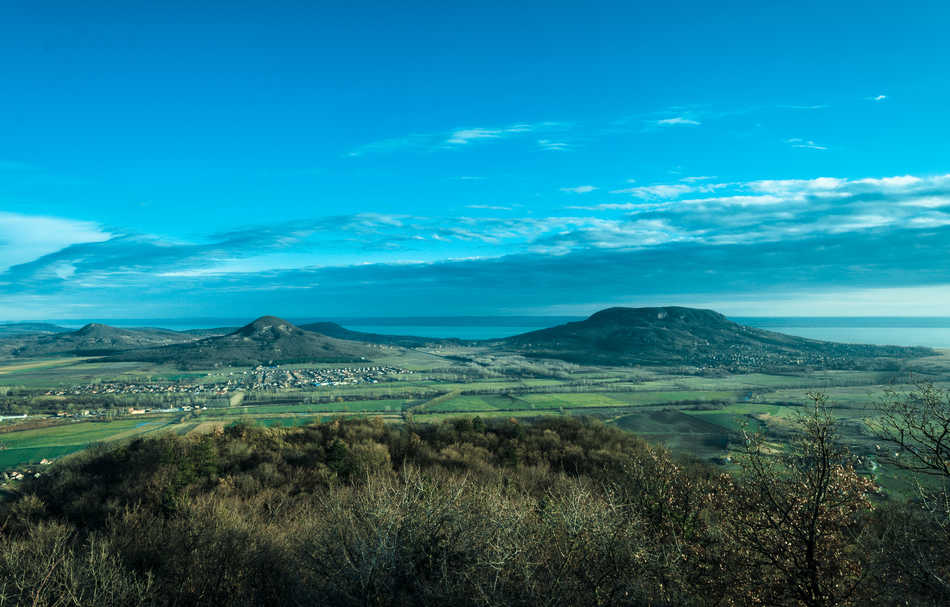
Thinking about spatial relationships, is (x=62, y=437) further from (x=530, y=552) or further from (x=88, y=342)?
(x=88, y=342)

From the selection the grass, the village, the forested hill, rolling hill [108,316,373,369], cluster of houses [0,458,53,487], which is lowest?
the grass

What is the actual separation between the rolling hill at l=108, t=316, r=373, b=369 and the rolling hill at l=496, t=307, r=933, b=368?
56290 mm

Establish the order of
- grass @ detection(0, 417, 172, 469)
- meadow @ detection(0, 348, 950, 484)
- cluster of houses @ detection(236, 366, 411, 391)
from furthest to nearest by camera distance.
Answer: cluster of houses @ detection(236, 366, 411, 391)
meadow @ detection(0, 348, 950, 484)
grass @ detection(0, 417, 172, 469)

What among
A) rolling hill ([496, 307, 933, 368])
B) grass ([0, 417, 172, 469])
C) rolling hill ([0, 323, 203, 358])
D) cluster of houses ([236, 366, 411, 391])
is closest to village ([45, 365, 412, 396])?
cluster of houses ([236, 366, 411, 391])

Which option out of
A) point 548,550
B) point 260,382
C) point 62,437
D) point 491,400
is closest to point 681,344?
point 491,400

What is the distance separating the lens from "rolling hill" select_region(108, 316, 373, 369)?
12475cm

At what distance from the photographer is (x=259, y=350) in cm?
13662

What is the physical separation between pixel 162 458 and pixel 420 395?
54845 mm

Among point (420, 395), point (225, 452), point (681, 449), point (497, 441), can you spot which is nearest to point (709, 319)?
point (420, 395)

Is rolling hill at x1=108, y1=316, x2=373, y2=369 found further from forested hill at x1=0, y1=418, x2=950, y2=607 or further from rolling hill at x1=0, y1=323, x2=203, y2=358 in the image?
forested hill at x1=0, y1=418, x2=950, y2=607

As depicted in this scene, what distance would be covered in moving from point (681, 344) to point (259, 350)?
12354 cm

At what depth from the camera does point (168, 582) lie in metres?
14.1

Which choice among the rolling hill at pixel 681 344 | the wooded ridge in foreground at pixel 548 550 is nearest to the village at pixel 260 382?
the rolling hill at pixel 681 344

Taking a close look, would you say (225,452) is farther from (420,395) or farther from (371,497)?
(420,395)
